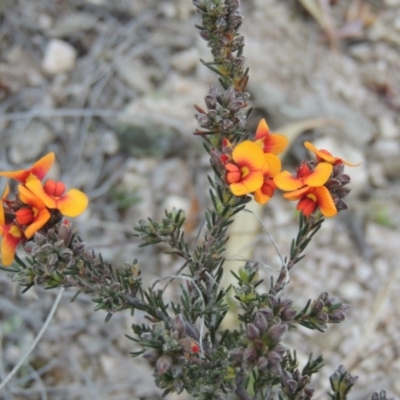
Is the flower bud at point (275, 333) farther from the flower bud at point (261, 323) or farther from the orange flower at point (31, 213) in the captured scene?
the orange flower at point (31, 213)

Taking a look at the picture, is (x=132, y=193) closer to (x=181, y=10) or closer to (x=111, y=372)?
(x=111, y=372)

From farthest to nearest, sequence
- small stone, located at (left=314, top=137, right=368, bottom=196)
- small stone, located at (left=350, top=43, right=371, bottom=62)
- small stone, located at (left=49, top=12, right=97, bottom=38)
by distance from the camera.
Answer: small stone, located at (left=350, top=43, right=371, bottom=62), small stone, located at (left=49, top=12, right=97, bottom=38), small stone, located at (left=314, top=137, right=368, bottom=196)

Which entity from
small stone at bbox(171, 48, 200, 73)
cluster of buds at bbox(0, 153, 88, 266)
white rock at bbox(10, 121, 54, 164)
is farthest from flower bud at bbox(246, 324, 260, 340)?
small stone at bbox(171, 48, 200, 73)

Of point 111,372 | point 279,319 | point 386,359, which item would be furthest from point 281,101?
point 279,319

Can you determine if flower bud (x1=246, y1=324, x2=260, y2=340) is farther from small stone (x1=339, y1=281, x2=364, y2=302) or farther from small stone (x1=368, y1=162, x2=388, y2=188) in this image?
small stone (x1=368, y1=162, x2=388, y2=188)

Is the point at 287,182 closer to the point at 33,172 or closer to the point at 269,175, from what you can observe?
the point at 269,175

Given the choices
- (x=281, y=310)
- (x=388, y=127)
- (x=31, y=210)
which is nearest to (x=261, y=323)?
(x=281, y=310)
